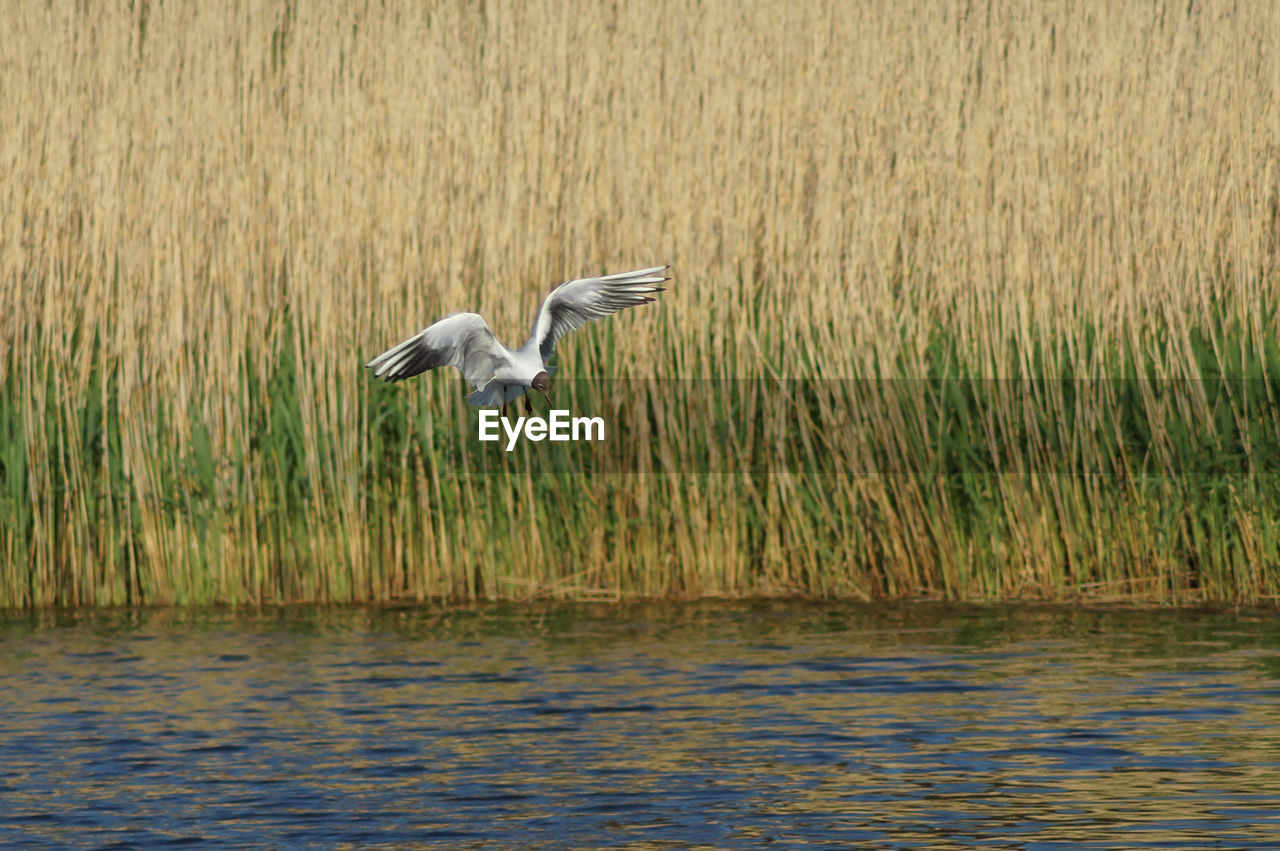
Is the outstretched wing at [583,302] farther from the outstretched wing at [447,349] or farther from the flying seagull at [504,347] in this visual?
the outstretched wing at [447,349]

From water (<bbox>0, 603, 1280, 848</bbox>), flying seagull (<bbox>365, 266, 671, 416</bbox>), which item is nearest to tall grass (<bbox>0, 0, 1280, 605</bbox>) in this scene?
water (<bbox>0, 603, 1280, 848</bbox>)

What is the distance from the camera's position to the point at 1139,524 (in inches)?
415

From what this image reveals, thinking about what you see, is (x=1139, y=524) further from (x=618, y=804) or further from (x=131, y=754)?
(x=131, y=754)

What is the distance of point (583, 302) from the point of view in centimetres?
888

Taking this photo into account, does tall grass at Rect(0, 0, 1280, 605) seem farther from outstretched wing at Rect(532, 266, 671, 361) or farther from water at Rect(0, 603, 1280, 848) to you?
outstretched wing at Rect(532, 266, 671, 361)

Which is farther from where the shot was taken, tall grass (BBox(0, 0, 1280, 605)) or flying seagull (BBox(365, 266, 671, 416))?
tall grass (BBox(0, 0, 1280, 605))

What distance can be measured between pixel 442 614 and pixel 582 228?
2.33 m

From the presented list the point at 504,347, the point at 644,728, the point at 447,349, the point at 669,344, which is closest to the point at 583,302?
the point at 504,347

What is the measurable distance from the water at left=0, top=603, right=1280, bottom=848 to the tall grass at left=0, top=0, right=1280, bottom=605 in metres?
0.40

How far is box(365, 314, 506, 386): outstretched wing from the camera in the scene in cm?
842

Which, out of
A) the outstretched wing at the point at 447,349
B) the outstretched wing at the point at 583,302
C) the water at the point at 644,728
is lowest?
the water at the point at 644,728

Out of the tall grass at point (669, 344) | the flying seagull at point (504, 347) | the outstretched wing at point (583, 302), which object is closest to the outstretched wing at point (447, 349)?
the flying seagull at point (504, 347)

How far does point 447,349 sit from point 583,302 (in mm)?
694

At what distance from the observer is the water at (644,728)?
6777 mm
